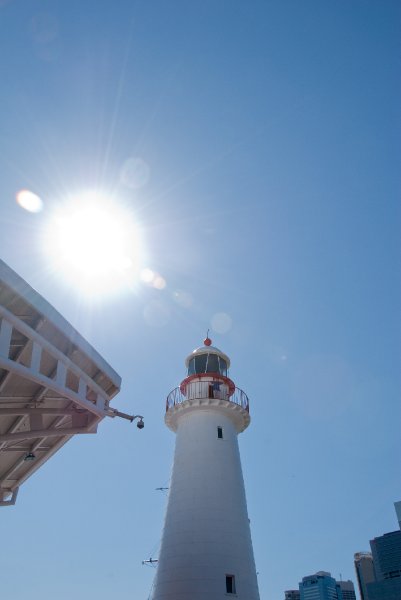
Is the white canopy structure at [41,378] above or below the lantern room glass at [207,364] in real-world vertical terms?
below

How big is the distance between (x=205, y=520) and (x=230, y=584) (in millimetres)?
2009

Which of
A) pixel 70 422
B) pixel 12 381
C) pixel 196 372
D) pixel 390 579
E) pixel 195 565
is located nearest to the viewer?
pixel 12 381

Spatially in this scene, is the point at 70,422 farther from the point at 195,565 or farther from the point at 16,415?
the point at 195,565

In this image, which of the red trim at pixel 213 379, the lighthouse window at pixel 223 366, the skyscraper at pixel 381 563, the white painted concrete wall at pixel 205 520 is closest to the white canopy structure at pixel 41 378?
the white painted concrete wall at pixel 205 520

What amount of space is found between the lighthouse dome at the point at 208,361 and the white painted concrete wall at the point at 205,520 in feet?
7.25

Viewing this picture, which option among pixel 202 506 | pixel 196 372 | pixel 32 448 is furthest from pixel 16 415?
pixel 196 372

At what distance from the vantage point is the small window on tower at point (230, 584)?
48.7 feet

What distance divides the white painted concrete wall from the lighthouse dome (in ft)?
7.25

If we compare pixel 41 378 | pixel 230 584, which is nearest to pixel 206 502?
pixel 230 584

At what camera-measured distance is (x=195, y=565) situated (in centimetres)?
1504

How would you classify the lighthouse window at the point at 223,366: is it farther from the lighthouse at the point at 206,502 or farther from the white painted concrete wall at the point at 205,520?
the white painted concrete wall at the point at 205,520

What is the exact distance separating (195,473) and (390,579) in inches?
7382

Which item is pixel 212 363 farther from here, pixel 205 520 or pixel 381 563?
pixel 381 563

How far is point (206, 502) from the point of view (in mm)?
16297
